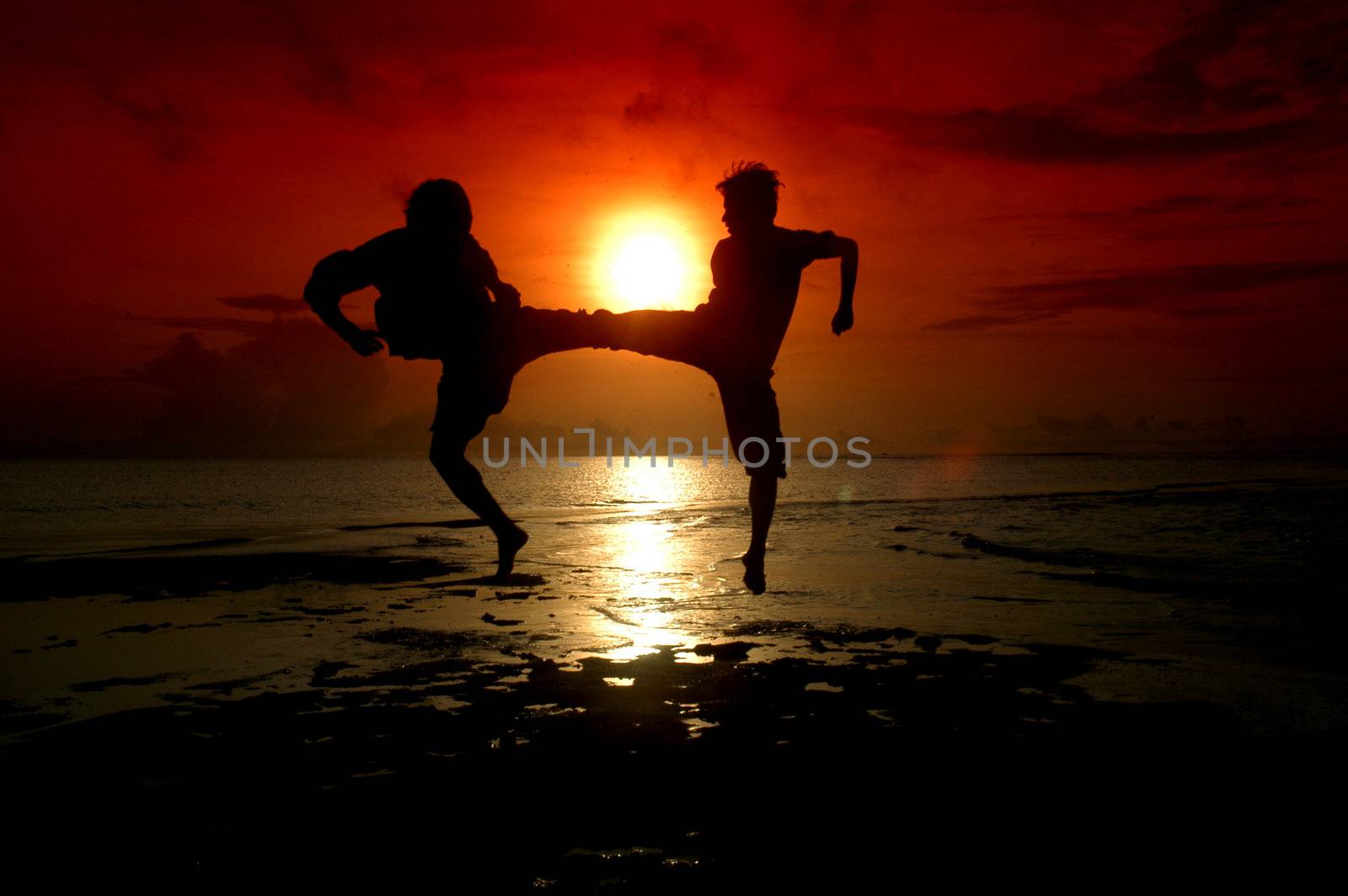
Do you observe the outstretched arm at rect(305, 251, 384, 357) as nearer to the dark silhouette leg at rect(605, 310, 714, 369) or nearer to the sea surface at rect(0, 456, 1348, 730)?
the dark silhouette leg at rect(605, 310, 714, 369)

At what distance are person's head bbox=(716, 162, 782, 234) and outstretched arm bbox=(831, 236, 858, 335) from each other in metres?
0.44

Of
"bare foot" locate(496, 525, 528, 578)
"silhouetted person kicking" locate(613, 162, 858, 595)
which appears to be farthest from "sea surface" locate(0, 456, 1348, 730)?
"silhouetted person kicking" locate(613, 162, 858, 595)

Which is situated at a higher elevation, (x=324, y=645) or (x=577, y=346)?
(x=577, y=346)

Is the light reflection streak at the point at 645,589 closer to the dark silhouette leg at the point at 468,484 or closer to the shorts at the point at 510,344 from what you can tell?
the dark silhouette leg at the point at 468,484

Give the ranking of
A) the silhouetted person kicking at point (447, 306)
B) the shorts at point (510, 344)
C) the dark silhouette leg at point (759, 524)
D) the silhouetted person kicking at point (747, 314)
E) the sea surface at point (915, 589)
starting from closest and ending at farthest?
the sea surface at point (915, 589)
the silhouetted person kicking at point (447, 306)
the shorts at point (510, 344)
the silhouetted person kicking at point (747, 314)
the dark silhouette leg at point (759, 524)

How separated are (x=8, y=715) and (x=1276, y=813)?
4.24 m

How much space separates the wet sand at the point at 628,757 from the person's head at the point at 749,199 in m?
2.38

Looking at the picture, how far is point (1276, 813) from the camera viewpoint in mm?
2422

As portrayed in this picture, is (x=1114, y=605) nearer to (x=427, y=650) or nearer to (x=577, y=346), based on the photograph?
(x=577, y=346)

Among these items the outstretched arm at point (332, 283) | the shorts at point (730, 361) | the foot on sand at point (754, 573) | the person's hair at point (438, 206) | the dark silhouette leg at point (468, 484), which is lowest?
the foot on sand at point (754, 573)

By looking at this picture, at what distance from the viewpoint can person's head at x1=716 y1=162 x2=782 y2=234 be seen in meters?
5.52

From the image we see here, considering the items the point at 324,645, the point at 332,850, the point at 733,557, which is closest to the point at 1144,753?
the point at 332,850

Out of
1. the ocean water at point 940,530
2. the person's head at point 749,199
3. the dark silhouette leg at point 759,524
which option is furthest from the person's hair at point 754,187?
the ocean water at point 940,530

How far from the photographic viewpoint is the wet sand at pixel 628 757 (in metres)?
2.28
